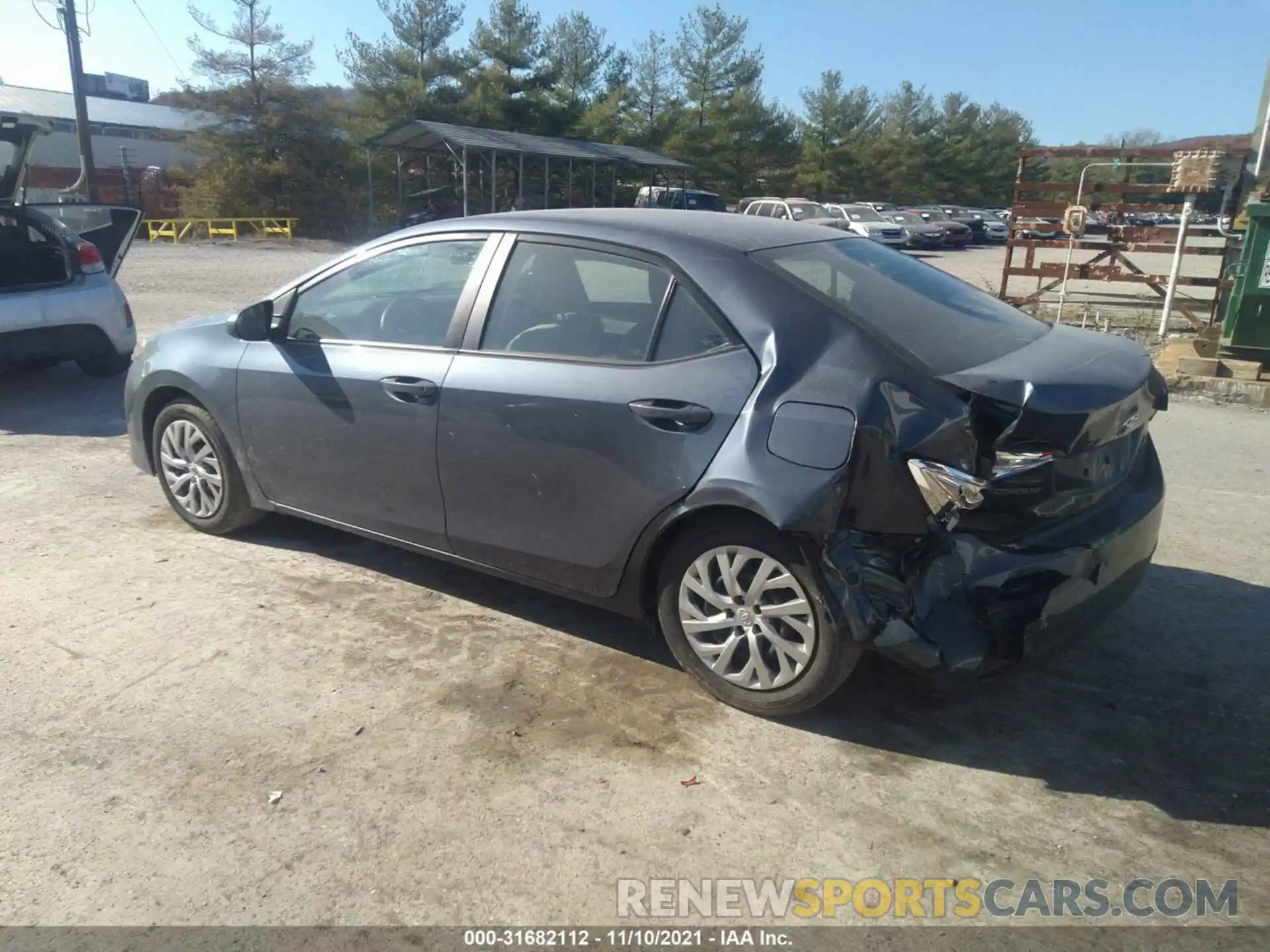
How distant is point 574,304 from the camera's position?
12.6 feet

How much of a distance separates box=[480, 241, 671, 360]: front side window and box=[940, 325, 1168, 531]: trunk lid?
1115 millimetres

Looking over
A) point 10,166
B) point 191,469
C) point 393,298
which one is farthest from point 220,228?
point 393,298

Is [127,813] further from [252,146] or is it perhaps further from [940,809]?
[252,146]

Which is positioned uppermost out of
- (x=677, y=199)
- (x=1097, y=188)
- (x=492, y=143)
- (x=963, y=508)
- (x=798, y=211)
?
(x=492, y=143)

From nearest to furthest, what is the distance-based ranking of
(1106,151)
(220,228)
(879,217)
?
1. (1106,151)
2. (879,217)
3. (220,228)

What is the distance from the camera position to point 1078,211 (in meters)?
11.9

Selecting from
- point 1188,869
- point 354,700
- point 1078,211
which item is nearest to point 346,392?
point 354,700

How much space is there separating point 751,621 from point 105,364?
7694mm

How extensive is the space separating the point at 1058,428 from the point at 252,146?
38.8 metres

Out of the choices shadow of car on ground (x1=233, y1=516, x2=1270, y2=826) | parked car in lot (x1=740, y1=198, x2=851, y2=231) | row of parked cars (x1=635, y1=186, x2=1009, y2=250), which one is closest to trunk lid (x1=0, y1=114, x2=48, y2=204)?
shadow of car on ground (x1=233, y1=516, x2=1270, y2=826)

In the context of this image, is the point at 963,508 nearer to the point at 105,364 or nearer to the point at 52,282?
the point at 52,282

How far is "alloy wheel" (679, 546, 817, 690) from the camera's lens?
10.6ft

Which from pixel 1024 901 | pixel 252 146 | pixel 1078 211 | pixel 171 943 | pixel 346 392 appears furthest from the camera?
pixel 252 146

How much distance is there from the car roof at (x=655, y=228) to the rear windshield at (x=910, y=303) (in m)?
0.12
